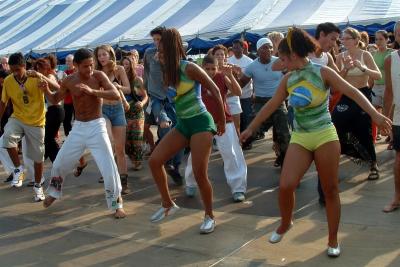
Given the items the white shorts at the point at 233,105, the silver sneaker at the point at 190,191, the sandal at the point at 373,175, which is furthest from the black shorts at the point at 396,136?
the white shorts at the point at 233,105

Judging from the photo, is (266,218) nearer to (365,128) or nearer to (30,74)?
(365,128)

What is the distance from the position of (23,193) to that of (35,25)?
15.6m

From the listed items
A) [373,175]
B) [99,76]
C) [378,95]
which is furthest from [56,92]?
[378,95]

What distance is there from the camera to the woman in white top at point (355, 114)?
593cm

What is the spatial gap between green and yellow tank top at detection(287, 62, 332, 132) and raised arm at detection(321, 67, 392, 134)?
6 cm

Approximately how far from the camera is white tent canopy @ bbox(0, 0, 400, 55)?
14016 millimetres

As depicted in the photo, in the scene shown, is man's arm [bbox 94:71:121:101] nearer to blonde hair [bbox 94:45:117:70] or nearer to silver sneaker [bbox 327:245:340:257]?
blonde hair [bbox 94:45:117:70]

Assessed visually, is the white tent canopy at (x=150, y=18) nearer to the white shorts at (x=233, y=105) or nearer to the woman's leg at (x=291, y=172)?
the white shorts at (x=233, y=105)

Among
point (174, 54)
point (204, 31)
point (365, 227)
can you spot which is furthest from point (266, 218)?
point (204, 31)

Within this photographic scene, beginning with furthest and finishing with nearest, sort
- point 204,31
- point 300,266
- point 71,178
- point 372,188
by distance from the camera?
point 204,31
point 71,178
point 372,188
point 300,266

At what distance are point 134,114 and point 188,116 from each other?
110 inches

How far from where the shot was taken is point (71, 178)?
7.65 metres

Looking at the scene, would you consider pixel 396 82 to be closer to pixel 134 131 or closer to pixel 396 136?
pixel 396 136

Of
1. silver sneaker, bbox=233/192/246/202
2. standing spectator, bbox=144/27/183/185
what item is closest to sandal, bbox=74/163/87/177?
standing spectator, bbox=144/27/183/185
